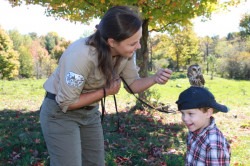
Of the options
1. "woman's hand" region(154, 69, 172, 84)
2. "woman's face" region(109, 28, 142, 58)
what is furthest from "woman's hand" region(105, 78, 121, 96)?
"woman's hand" region(154, 69, 172, 84)

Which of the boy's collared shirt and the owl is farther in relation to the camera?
the owl

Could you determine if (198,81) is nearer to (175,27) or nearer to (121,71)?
(121,71)

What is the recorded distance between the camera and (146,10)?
8.16m

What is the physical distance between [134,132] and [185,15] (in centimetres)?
344

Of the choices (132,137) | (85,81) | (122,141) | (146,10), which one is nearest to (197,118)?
(85,81)

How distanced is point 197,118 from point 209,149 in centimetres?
28

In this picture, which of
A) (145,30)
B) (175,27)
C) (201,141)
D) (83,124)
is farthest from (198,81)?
(175,27)

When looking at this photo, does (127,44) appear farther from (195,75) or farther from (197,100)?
(195,75)

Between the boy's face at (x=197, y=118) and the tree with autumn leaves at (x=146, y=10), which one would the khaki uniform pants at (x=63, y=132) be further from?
the tree with autumn leaves at (x=146, y=10)

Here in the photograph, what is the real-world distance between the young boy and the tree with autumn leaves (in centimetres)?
518

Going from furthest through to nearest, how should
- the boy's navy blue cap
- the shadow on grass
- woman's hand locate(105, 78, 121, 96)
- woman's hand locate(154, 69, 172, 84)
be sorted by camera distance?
the shadow on grass → woman's hand locate(154, 69, 172, 84) → woman's hand locate(105, 78, 121, 96) → the boy's navy blue cap

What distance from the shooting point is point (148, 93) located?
9.85 meters

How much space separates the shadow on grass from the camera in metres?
4.96

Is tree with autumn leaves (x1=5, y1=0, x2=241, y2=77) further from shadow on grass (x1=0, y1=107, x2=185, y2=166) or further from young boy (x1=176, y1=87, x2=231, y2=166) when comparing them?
young boy (x1=176, y1=87, x2=231, y2=166)
